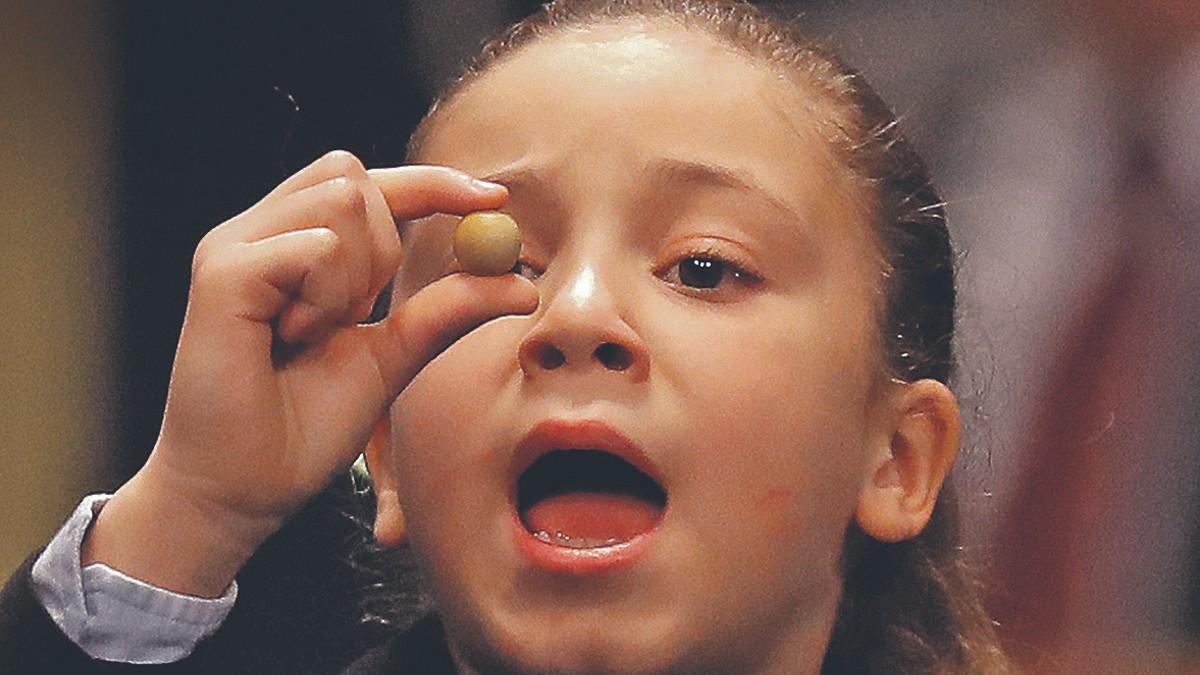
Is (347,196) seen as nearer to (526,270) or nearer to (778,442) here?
(526,270)

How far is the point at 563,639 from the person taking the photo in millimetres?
778

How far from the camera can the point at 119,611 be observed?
0.79m

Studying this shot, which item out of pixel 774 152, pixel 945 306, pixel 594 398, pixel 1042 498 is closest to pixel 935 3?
pixel 1042 498

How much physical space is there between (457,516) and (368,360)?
8 cm

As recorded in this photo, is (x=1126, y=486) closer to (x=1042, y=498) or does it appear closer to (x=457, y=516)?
(x=1042, y=498)

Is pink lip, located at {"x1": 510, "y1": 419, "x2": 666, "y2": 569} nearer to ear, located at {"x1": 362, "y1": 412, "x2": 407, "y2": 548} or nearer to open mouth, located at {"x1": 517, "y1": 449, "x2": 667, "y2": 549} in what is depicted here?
open mouth, located at {"x1": 517, "y1": 449, "x2": 667, "y2": 549}

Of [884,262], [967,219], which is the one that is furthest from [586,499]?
[967,219]

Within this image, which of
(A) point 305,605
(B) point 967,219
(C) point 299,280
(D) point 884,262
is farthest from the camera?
(B) point 967,219

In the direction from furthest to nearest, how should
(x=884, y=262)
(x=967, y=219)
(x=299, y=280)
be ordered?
1. (x=967, y=219)
2. (x=884, y=262)
3. (x=299, y=280)

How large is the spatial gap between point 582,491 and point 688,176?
0.15 meters

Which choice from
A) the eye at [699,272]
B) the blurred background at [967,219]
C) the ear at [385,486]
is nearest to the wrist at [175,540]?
the ear at [385,486]

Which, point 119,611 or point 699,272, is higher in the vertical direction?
point 699,272

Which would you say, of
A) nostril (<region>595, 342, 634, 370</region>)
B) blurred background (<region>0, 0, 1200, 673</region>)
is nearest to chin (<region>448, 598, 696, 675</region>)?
nostril (<region>595, 342, 634, 370</region>)

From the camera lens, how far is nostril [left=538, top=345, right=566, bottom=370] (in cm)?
78
